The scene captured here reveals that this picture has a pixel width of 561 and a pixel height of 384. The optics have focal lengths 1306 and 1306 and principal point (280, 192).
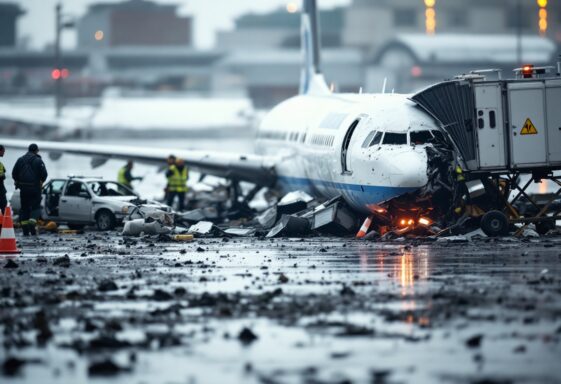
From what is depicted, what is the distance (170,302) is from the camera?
17.8 m

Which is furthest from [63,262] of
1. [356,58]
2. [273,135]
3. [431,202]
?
[356,58]

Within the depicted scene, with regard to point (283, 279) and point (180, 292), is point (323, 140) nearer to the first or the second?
point (283, 279)

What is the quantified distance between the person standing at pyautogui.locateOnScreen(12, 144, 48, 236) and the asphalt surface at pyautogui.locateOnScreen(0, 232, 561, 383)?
20.2ft

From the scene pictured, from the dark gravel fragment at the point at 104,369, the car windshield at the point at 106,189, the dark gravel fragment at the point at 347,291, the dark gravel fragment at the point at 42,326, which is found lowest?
the dark gravel fragment at the point at 104,369

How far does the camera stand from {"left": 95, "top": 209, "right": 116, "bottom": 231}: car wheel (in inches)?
1339

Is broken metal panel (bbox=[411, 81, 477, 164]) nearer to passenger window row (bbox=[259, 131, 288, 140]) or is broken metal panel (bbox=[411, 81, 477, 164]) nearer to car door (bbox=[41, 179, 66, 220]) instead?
passenger window row (bbox=[259, 131, 288, 140])

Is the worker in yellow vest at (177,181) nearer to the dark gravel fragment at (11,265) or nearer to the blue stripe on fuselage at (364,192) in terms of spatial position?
the blue stripe on fuselage at (364,192)

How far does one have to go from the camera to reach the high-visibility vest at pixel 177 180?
39.7 m

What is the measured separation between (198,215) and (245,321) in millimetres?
21294

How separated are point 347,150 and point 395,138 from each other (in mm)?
2175

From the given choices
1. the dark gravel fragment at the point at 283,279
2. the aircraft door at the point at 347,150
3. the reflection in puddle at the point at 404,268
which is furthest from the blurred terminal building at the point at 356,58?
the dark gravel fragment at the point at 283,279

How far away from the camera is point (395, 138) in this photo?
29031 millimetres

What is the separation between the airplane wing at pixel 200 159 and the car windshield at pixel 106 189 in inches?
184

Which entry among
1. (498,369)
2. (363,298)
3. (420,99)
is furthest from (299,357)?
(420,99)
